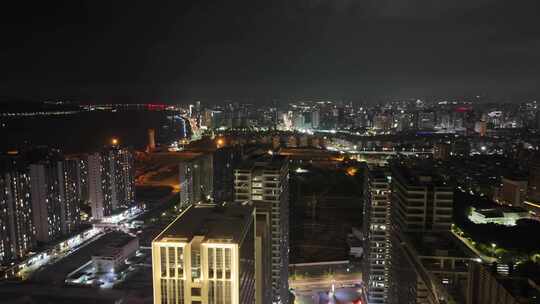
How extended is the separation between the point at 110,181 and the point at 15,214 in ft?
11.8

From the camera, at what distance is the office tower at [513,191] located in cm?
1220

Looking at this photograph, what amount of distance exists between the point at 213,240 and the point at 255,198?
3994 millimetres

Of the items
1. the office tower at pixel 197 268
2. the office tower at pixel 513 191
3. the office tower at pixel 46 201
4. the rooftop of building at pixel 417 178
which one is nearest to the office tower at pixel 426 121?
the office tower at pixel 513 191

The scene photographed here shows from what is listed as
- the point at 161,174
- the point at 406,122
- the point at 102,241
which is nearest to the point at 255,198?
the point at 102,241

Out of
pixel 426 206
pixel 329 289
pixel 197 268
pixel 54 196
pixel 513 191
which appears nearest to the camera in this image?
pixel 197 268

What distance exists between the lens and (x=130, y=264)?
29.9 ft

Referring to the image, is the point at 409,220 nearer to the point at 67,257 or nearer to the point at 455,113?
the point at 67,257

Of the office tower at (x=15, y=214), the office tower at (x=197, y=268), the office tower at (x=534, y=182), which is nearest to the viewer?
the office tower at (x=197, y=268)

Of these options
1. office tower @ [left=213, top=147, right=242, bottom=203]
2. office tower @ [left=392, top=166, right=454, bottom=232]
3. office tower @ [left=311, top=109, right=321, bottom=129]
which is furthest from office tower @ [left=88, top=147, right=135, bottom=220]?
office tower @ [left=311, top=109, right=321, bottom=129]

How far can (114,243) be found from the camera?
939 centimetres

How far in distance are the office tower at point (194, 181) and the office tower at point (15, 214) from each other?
4.23 meters

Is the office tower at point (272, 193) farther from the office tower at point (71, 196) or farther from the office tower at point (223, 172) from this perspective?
the office tower at point (223, 172)

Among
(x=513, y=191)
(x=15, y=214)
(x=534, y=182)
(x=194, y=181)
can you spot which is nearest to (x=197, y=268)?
(x=15, y=214)

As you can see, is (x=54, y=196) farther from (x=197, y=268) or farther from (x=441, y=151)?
(x=441, y=151)
